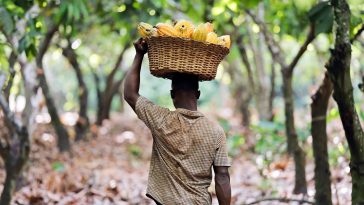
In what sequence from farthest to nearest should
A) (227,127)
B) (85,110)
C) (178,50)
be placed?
(85,110) → (227,127) → (178,50)

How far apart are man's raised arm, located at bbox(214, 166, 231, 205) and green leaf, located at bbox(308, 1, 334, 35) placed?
5.50ft

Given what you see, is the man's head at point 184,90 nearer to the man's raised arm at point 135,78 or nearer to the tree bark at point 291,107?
the man's raised arm at point 135,78

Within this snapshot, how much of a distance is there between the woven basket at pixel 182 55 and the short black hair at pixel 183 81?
0.06m

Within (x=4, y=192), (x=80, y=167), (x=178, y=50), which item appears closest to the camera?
(x=178, y=50)

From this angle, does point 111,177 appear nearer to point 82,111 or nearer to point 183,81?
point 183,81

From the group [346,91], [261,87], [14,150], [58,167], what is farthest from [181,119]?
[261,87]

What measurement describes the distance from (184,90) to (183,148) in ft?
1.04

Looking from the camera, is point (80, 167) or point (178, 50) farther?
point (80, 167)

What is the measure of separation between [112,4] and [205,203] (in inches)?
197

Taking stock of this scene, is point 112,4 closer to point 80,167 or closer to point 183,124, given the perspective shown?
point 80,167

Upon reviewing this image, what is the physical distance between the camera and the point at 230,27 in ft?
34.1

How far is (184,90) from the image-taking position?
3.44 m

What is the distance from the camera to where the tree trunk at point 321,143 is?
193 inches

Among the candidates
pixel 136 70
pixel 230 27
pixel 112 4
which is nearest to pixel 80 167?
pixel 112 4
